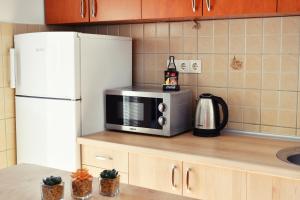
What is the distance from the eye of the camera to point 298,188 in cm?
189

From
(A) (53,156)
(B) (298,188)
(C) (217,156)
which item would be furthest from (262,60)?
(A) (53,156)

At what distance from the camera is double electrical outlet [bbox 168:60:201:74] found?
9.26 feet

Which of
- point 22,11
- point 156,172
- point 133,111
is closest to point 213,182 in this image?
point 156,172

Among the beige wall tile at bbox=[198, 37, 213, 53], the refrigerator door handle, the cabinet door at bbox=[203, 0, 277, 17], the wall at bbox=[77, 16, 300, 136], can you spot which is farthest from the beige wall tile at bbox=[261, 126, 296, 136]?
the refrigerator door handle

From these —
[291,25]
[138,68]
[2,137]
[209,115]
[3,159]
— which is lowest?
[3,159]

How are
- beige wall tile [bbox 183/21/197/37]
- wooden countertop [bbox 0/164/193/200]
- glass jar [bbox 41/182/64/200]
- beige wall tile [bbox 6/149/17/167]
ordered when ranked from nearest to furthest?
glass jar [bbox 41/182/64/200]
wooden countertop [bbox 0/164/193/200]
beige wall tile [bbox 183/21/197/37]
beige wall tile [bbox 6/149/17/167]

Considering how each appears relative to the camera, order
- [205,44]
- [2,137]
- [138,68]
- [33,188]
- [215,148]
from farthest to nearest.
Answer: [138,68], [2,137], [205,44], [215,148], [33,188]

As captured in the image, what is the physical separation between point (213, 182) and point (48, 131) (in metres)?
1.18

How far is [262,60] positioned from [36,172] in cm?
154

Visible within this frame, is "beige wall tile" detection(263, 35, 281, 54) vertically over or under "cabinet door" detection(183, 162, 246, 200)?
over

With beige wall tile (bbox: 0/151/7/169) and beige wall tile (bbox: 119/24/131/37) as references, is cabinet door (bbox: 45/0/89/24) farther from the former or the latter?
beige wall tile (bbox: 0/151/7/169)

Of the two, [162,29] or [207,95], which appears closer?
[207,95]

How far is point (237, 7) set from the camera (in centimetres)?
230

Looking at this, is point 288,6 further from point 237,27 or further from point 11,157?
point 11,157
